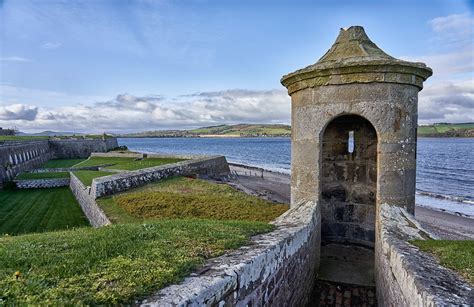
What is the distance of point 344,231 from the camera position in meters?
7.18

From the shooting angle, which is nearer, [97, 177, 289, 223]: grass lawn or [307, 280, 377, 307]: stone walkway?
[307, 280, 377, 307]: stone walkway

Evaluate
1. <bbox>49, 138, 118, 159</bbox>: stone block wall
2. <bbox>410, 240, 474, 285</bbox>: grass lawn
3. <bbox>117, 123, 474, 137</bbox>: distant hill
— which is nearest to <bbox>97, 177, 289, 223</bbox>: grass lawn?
<bbox>410, 240, 474, 285</bbox>: grass lawn

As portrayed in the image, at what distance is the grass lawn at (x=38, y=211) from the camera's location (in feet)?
41.9

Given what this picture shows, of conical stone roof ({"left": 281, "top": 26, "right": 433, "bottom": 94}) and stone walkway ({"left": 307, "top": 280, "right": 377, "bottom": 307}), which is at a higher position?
conical stone roof ({"left": 281, "top": 26, "right": 433, "bottom": 94})

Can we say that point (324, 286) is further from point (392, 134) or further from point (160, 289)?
point (160, 289)

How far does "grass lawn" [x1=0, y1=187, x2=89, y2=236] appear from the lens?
12781mm

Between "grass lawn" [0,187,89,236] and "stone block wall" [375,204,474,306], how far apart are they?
37.4 ft

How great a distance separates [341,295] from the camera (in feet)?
16.7

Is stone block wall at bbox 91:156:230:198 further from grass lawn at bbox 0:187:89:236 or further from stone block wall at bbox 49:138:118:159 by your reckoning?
stone block wall at bbox 49:138:118:159

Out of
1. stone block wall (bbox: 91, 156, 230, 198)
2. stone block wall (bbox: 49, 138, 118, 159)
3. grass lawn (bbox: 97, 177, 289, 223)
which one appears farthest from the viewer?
stone block wall (bbox: 49, 138, 118, 159)

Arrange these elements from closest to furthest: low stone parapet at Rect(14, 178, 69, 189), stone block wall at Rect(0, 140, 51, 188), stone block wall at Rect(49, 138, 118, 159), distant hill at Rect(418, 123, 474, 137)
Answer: low stone parapet at Rect(14, 178, 69, 189) < stone block wall at Rect(0, 140, 51, 188) < stone block wall at Rect(49, 138, 118, 159) < distant hill at Rect(418, 123, 474, 137)

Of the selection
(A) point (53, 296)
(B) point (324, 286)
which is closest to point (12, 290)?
(A) point (53, 296)

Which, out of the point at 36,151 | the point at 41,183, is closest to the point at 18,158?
the point at 41,183

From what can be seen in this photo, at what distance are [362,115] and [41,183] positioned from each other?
2328 centimetres
